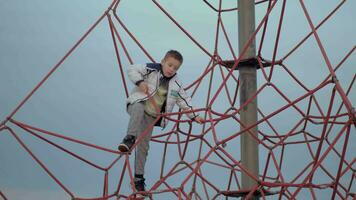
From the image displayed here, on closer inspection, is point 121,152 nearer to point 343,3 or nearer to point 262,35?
point 262,35

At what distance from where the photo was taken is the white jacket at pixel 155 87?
187 inches

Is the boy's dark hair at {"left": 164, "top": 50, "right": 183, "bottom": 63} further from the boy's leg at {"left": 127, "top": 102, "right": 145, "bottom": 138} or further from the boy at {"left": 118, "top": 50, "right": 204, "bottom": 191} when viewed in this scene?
the boy's leg at {"left": 127, "top": 102, "right": 145, "bottom": 138}

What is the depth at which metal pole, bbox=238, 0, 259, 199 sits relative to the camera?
16.8ft

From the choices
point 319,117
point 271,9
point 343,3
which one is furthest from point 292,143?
point 271,9

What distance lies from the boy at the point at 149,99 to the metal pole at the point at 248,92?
1.78ft

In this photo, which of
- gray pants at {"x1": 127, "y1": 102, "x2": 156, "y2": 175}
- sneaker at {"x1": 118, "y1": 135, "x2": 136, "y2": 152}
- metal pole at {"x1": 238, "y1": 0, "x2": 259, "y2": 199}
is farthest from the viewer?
metal pole at {"x1": 238, "y1": 0, "x2": 259, "y2": 199}

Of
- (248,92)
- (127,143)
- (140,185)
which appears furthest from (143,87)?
(248,92)

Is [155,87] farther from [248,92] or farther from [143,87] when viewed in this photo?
[248,92]

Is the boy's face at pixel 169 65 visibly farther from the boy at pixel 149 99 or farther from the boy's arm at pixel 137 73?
the boy's arm at pixel 137 73

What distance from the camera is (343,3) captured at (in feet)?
19.1

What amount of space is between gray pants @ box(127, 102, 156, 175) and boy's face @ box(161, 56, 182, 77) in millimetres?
314

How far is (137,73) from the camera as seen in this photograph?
477 cm

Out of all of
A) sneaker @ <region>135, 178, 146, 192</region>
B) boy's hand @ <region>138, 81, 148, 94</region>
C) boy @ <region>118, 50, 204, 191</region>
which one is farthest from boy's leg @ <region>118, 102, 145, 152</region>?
sneaker @ <region>135, 178, 146, 192</region>

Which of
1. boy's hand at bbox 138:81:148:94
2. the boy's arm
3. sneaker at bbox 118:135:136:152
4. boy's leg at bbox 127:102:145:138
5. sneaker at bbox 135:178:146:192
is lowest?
sneaker at bbox 135:178:146:192
